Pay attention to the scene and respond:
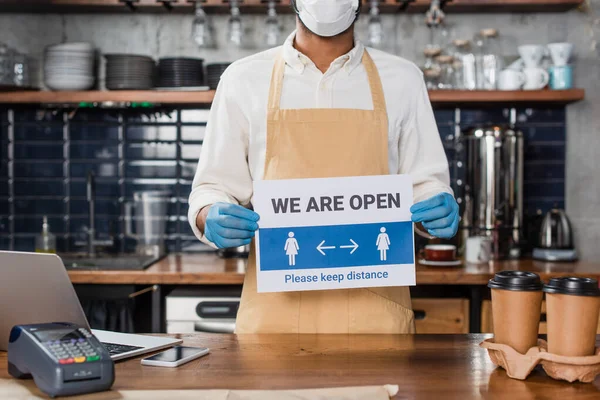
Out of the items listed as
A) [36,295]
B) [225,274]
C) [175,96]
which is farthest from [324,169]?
[175,96]

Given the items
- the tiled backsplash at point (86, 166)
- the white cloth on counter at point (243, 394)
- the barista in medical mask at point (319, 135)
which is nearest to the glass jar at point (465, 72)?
the tiled backsplash at point (86, 166)

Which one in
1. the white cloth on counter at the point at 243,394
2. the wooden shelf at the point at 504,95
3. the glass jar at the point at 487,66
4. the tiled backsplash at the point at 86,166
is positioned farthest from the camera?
the tiled backsplash at the point at 86,166

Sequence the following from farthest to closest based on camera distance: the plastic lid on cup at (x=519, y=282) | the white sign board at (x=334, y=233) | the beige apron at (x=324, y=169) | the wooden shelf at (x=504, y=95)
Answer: the wooden shelf at (x=504, y=95) → the beige apron at (x=324, y=169) → the white sign board at (x=334, y=233) → the plastic lid on cup at (x=519, y=282)

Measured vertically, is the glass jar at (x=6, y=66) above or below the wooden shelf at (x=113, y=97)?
above

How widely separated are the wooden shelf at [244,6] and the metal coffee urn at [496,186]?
2.03 feet

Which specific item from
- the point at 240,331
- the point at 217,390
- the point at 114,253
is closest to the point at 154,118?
the point at 114,253

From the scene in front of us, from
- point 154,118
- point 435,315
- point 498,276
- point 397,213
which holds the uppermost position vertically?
point 154,118

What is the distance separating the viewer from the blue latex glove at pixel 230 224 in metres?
1.85

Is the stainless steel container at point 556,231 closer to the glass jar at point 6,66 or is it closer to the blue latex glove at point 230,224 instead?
the blue latex glove at point 230,224

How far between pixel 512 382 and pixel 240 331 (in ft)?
2.84

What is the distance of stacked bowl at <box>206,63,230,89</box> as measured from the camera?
355 centimetres

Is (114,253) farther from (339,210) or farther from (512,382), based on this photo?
(512,382)

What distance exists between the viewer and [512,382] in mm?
1453

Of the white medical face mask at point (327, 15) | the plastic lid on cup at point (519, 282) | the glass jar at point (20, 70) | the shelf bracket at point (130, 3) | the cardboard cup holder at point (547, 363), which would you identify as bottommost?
the cardboard cup holder at point (547, 363)
